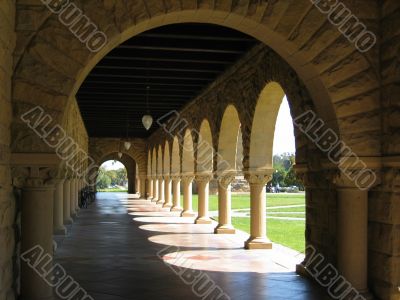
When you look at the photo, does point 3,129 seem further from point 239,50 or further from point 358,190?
point 239,50

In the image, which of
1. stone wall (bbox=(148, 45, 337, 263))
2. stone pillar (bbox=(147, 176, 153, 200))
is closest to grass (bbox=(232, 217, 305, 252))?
stone wall (bbox=(148, 45, 337, 263))

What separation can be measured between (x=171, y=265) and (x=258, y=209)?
3.00 m

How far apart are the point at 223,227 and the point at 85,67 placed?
901cm

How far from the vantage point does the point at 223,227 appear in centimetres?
1380

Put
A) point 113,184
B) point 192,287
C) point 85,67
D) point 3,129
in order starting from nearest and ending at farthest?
1. point 3,129
2. point 85,67
3. point 192,287
4. point 113,184

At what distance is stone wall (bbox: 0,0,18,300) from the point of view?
16.1ft

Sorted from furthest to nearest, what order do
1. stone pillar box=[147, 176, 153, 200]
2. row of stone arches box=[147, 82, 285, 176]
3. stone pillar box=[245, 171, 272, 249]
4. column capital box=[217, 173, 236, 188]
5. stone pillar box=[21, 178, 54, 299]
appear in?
stone pillar box=[147, 176, 153, 200] < column capital box=[217, 173, 236, 188] < stone pillar box=[245, 171, 272, 249] < row of stone arches box=[147, 82, 285, 176] < stone pillar box=[21, 178, 54, 299]

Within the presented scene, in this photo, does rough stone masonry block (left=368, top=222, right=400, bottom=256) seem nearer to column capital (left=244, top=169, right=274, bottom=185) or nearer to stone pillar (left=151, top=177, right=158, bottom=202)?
column capital (left=244, top=169, right=274, bottom=185)

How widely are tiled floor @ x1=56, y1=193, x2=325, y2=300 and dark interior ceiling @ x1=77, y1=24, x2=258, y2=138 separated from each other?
411 centimetres

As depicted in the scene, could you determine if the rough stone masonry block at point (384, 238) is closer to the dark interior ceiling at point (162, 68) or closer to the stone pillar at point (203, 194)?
the dark interior ceiling at point (162, 68)

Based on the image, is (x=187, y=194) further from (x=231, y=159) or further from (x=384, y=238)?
(x=384, y=238)

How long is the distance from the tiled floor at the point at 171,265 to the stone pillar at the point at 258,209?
1.17ft

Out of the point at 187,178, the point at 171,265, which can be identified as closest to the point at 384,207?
the point at 171,265

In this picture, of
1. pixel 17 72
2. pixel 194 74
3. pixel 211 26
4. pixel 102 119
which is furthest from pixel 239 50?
pixel 102 119
